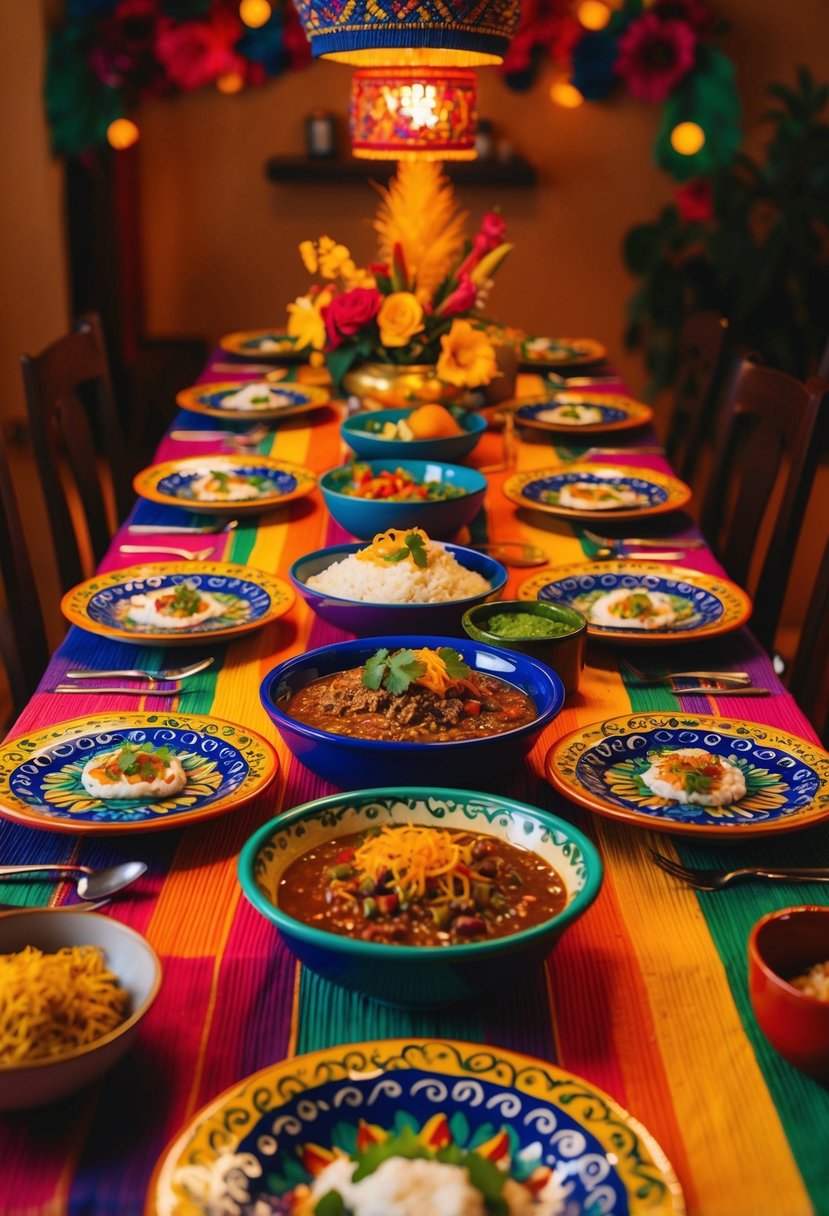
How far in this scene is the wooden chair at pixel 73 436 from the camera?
249cm

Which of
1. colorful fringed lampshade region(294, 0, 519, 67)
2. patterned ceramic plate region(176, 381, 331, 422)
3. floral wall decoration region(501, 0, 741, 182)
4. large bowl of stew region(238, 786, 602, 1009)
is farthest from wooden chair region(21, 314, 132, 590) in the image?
floral wall decoration region(501, 0, 741, 182)

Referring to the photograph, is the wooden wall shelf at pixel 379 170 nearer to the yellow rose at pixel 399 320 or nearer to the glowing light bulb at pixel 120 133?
the glowing light bulb at pixel 120 133

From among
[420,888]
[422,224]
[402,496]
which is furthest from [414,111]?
[420,888]

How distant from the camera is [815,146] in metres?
4.63

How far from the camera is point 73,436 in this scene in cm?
266

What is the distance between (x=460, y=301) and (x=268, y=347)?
1095mm

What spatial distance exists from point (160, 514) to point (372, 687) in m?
1.03

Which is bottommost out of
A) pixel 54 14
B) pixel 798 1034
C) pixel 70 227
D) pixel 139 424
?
pixel 139 424

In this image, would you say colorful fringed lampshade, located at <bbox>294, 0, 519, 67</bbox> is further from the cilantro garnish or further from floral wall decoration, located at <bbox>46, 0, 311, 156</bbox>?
floral wall decoration, located at <bbox>46, 0, 311, 156</bbox>

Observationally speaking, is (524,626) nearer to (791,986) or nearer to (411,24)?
(791,986)

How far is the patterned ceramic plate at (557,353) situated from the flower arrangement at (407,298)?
28.5 inches

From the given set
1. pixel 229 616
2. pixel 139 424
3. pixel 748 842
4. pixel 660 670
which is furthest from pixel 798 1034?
pixel 139 424

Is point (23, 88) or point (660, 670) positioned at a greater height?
point (23, 88)

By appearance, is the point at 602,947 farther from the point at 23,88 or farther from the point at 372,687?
the point at 23,88
